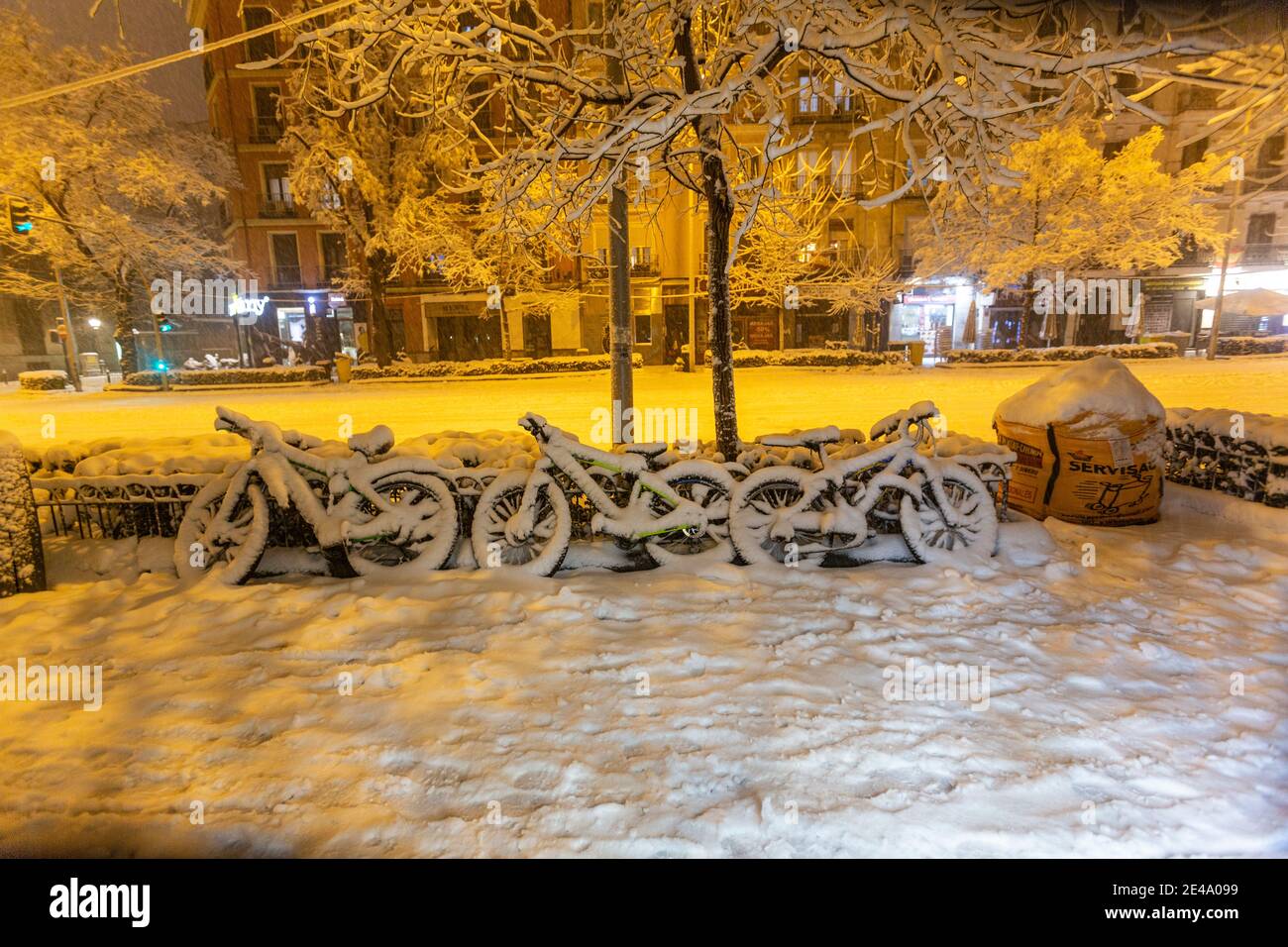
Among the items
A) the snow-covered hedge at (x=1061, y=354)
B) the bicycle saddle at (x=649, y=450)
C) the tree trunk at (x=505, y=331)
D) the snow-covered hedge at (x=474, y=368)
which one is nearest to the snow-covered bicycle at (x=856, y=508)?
the bicycle saddle at (x=649, y=450)

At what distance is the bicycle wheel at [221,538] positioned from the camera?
16.9 ft

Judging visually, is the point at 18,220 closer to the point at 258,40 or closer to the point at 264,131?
the point at 264,131

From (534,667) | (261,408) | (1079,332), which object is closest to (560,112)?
(534,667)

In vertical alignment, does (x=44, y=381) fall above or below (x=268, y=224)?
below

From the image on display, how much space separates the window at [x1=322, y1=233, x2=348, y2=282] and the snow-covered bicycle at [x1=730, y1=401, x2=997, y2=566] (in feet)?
119

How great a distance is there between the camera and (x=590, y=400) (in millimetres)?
17234

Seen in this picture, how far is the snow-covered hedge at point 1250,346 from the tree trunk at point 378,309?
3701 cm

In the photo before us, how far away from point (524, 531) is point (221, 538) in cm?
253

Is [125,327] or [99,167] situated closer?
[99,167]

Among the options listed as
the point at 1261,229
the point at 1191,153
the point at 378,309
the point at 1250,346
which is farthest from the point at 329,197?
the point at 1261,229

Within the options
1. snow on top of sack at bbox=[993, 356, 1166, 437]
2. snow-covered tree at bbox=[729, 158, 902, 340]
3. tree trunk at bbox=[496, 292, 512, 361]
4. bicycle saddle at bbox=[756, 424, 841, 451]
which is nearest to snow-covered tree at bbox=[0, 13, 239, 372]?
tree trunk at bbox=[496, 292, 512, 361]

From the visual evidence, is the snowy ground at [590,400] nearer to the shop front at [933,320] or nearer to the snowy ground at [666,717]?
the snowy ground at [666,717]

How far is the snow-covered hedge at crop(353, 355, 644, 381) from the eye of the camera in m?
25.8

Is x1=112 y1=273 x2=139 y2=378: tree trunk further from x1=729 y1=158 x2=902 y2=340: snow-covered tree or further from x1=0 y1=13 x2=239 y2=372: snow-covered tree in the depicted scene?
x1=729 y1=158 x2=902 y2=340: snow-covered tree
